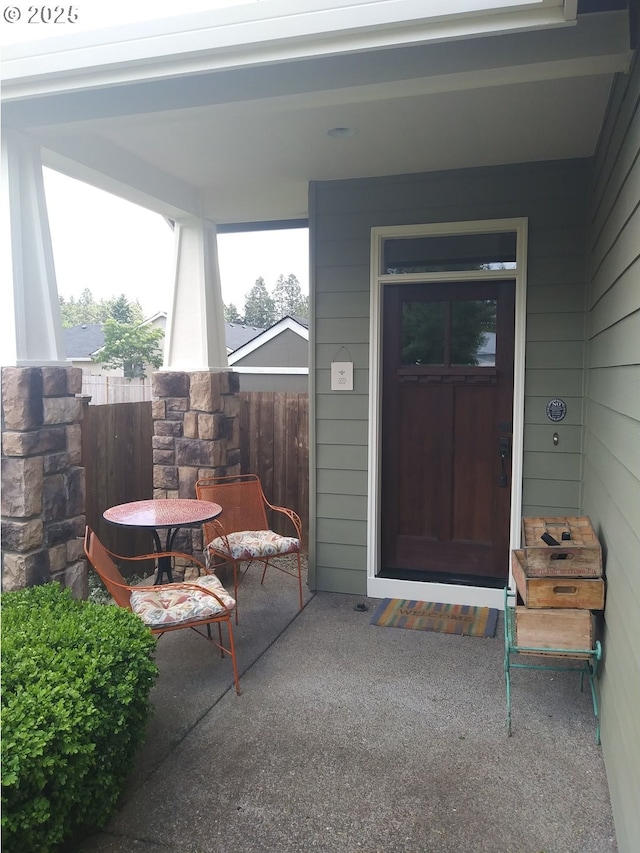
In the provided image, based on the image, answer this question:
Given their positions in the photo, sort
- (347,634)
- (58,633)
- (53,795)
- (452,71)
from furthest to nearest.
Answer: (347,634) < (452,71) < (58,633) < (53,795)

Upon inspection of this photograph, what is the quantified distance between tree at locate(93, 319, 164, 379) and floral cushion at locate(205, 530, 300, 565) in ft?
45.6

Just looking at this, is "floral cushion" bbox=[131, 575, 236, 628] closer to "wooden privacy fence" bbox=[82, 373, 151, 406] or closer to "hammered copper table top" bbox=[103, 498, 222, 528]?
"hammered copper table top" bbox=[103, 498, 222, 528]

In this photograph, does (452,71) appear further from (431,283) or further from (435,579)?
(435,579)

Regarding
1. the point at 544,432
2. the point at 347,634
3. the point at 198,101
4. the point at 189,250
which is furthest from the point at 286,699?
the point at 189,250

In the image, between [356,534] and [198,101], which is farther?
[356,534]

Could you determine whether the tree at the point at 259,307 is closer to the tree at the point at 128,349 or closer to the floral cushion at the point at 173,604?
the tree at the point at 128,349

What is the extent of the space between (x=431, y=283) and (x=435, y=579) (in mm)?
1925

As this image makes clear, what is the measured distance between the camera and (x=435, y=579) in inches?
160

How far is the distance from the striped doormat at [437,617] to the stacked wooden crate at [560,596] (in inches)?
40.4

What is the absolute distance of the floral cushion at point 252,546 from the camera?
376 cm

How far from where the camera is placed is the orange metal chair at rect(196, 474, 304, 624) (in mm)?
3781
